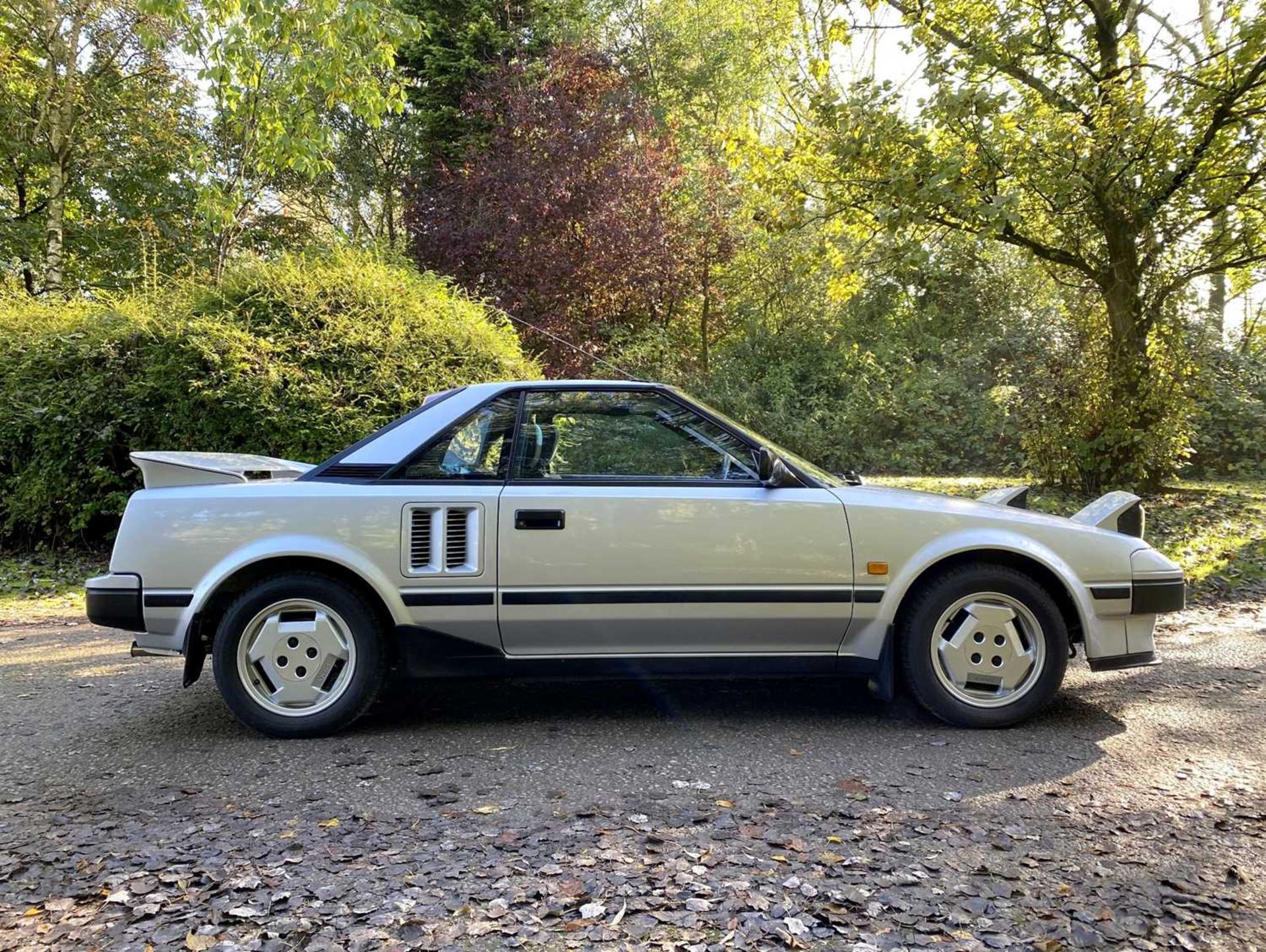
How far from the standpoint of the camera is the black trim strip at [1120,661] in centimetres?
407

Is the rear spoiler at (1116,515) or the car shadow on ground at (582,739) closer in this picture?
the car shadow on ground at (582,739)

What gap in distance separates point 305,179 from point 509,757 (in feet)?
70.5

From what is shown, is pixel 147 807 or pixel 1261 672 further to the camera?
pixel 1261 672

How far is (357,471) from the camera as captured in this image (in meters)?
4.09

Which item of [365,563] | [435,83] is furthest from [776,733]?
[435,83]

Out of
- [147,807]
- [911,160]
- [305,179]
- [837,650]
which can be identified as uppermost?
[305,179]

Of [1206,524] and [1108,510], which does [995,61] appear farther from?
[1108,510]

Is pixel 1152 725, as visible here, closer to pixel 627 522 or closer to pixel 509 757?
pixel 627 522

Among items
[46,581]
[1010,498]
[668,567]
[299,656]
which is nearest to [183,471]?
[299,656]

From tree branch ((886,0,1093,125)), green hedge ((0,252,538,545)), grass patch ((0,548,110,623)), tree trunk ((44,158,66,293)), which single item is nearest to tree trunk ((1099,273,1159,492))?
tree branch ((886,0,1093,125))

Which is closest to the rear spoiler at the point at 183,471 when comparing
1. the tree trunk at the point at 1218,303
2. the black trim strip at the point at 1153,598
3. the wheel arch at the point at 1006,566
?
the wheel arch at the point at 1006,566

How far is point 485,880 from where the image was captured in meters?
2.70

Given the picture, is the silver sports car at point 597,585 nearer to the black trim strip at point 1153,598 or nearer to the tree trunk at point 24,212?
the black trim strip at point 1153,598

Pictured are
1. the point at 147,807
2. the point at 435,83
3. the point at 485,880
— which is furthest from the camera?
the point at 435,83
